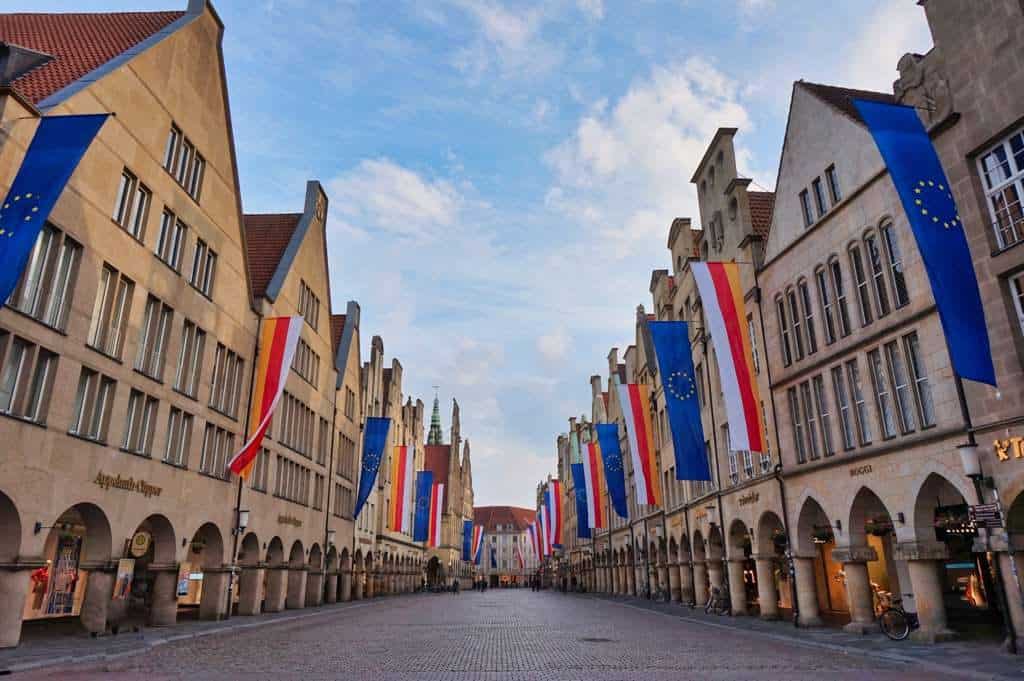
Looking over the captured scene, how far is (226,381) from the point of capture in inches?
1257

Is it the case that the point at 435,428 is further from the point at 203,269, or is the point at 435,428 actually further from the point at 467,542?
the point at 203,269

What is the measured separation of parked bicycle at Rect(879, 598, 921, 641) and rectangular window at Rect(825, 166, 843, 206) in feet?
44.0

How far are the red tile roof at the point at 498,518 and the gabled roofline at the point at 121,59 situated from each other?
16428cm

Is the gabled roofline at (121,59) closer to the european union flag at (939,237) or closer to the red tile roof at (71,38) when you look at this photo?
the red tile roof at (71,38)

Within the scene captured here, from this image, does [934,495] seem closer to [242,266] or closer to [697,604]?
[697,604]

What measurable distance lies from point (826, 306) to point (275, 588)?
31472mm

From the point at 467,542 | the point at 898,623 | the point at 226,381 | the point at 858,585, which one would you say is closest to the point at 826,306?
the point at 858,585

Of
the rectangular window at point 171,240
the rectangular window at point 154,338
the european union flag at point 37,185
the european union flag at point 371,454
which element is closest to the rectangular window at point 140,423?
the rectangular window at point 154,338

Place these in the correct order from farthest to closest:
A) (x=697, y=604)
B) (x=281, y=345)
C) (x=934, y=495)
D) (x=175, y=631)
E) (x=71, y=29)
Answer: (x=697, y=604) < (x=281, y=345) < (x=71, y=29) < (x=175, y=631) < (x=934, y=495)

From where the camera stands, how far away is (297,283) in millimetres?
42219

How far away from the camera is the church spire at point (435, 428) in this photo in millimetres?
165500

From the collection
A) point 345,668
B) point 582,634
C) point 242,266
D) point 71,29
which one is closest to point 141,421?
point 242,266

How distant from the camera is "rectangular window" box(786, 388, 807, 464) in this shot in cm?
2606

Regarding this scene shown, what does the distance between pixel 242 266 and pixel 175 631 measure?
17.2 m
